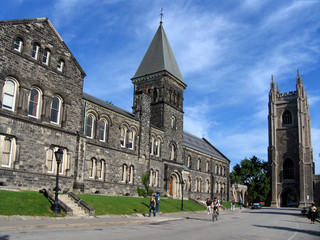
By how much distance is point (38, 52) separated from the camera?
79.5 ft

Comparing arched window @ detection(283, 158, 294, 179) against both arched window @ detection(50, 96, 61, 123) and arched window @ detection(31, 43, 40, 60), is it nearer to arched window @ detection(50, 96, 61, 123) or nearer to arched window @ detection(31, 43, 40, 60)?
arched window @ detection(50, 96, 61, 123)

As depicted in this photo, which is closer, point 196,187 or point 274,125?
point 196,187

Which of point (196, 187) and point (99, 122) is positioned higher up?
point (99, 122)

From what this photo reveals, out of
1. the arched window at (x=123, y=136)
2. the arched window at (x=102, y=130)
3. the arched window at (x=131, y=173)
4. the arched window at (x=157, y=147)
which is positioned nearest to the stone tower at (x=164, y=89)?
Answer: the arched window at (x=157, y=147)

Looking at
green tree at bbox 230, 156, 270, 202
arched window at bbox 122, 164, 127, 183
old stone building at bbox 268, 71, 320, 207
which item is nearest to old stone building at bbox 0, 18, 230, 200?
arched window at bbox 122, 164, 127, 183

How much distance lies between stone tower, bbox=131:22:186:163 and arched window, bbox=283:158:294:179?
4375 centimetres

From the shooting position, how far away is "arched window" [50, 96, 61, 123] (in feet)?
82.0

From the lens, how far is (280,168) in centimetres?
7856

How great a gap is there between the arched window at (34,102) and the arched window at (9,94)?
1355 millimetres

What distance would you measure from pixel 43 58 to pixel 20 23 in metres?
2.94

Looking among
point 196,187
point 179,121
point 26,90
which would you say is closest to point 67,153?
point 26,90

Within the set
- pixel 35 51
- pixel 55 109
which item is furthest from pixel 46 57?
pixel 55 109

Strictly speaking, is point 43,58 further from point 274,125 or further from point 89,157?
point 274,125

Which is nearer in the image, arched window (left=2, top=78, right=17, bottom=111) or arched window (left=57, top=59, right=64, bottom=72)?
arched window (left=2, top=78, right=17, bottom=111)
